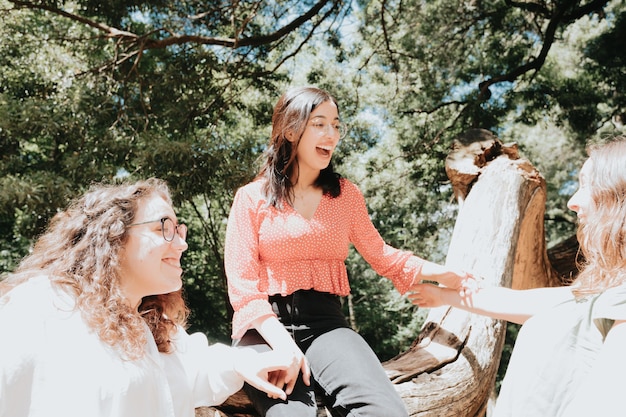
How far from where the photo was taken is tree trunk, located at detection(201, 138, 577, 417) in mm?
2342

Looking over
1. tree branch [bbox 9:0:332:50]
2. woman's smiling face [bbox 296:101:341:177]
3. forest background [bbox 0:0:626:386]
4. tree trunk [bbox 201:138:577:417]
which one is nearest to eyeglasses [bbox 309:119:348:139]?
woman's smiling face [bbox 296:101:341:177]

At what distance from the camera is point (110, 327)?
4.95ft

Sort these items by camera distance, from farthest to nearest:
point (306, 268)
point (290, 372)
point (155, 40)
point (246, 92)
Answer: point (246, 92), point (155, 40), point (306, 268), point (290, 372)

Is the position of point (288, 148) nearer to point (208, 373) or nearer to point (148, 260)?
point (148, 260)

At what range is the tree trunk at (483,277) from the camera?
7.68 ft

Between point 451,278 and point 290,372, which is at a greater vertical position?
point 451,278

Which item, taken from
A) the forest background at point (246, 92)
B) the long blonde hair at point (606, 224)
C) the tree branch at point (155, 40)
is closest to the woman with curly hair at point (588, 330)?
the long blonde hair at point (606, 224)

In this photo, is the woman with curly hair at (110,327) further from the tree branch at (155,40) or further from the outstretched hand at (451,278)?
the tree branch at (155,40)

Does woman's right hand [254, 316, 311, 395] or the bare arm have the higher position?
the bare arm

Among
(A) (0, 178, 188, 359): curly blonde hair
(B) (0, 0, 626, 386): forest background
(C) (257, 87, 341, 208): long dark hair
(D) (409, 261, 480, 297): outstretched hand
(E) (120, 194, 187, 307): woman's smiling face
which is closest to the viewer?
(A) (0, 178, 188, 359): curly blonde hair

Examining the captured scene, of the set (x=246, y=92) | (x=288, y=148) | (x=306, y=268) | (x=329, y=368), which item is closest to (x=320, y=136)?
(x=288, y=148)

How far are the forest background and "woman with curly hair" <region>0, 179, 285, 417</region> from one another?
3.54 metres

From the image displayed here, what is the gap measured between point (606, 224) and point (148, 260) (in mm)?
1442

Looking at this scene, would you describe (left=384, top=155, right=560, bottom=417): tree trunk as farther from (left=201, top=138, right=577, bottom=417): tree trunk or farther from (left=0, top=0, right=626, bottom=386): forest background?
(left=0, top=0, right=626, bottom=386): forest background
